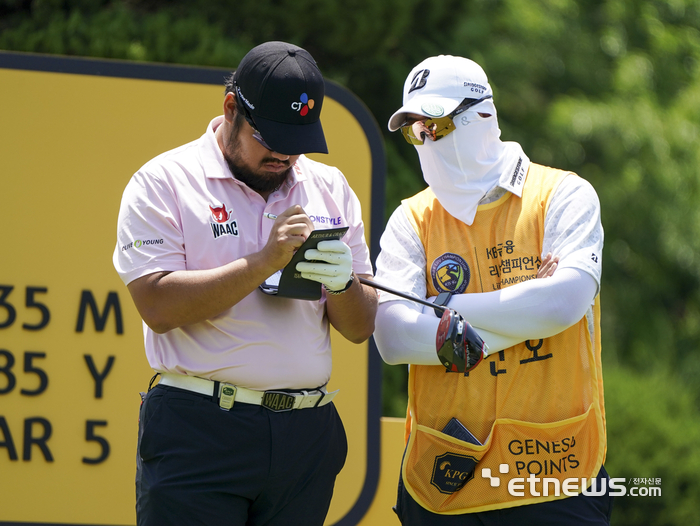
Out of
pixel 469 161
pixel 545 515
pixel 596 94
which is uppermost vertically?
pixel 596 94

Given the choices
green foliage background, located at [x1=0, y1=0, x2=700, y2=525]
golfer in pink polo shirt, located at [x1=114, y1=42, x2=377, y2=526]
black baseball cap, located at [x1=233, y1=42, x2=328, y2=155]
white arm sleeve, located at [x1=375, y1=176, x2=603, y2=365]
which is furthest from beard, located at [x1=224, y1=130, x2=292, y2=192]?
green foliage background, located at [x1=0, y1=0, x2=700, y2=525]

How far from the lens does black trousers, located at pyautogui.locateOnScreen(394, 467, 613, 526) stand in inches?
99.0

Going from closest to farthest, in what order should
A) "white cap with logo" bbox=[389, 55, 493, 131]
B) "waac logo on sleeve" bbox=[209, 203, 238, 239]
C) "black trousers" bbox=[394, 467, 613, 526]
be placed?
1. "waac logo on sleeve" bbox=[209, 203, 238, 239]
2. "black trousers" bbox=[394, 467, 613, 526]
3. "white cap with logo" bbox=[389, 55, 493, 131]

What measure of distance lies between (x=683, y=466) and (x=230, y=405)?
5.30 meters

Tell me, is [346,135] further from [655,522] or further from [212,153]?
[655,522]

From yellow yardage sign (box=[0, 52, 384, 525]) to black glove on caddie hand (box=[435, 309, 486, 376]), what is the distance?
169cm

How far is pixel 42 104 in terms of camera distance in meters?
3.91

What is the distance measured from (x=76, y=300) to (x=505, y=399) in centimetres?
219

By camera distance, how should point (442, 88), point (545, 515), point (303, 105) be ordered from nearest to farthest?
point (303, 105), point (545, 515), point (442, 88)

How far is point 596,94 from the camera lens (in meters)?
9.15

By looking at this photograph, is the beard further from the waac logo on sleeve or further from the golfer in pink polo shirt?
the waac logo on sleeve

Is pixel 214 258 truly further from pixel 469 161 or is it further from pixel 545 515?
pixel 545 515

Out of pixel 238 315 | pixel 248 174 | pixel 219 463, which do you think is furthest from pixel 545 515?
pixel 248 174

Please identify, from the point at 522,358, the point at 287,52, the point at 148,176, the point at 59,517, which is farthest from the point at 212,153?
the point at 59,517
